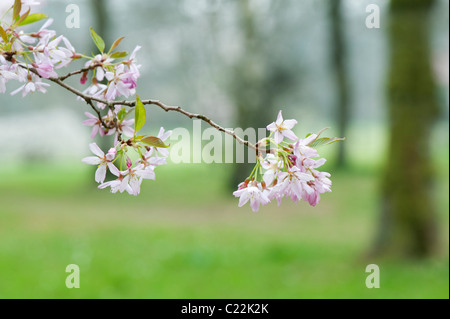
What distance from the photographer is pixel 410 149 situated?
525cm

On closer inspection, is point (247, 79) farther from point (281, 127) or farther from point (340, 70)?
point (281, 127)

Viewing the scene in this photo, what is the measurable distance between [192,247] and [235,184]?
16.3ft

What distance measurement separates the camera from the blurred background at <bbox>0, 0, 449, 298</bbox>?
197 inches

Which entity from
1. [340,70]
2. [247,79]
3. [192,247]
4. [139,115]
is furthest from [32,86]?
[340,70]

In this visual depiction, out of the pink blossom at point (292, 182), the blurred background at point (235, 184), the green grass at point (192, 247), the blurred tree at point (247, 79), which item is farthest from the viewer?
the blurred tree at point (247, 79)

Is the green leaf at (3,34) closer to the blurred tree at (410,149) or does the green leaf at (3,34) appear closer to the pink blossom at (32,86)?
the pink blossom at (32,86)

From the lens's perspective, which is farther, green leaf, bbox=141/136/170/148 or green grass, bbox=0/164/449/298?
green grass, bbox=0/164/449/298

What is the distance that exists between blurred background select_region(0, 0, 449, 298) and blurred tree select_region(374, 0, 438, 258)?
0.5 inches

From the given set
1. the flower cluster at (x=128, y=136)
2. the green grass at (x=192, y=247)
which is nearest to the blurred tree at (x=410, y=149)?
the green grass at (x=192, y=247)

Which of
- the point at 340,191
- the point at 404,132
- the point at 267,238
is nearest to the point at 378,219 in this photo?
the point at 404,132

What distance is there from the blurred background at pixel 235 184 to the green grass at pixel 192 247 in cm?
3

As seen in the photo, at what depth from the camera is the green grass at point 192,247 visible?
4.61 metres

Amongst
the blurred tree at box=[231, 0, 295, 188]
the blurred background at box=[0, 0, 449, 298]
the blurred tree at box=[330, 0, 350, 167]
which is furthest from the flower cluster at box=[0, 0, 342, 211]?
the blurred tree at box=[330, 0, 350, 167]

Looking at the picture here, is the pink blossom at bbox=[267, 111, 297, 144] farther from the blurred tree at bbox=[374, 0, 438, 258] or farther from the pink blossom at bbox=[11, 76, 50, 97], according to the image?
the blurred tree at bbox=[374, 0, 438, 258]
